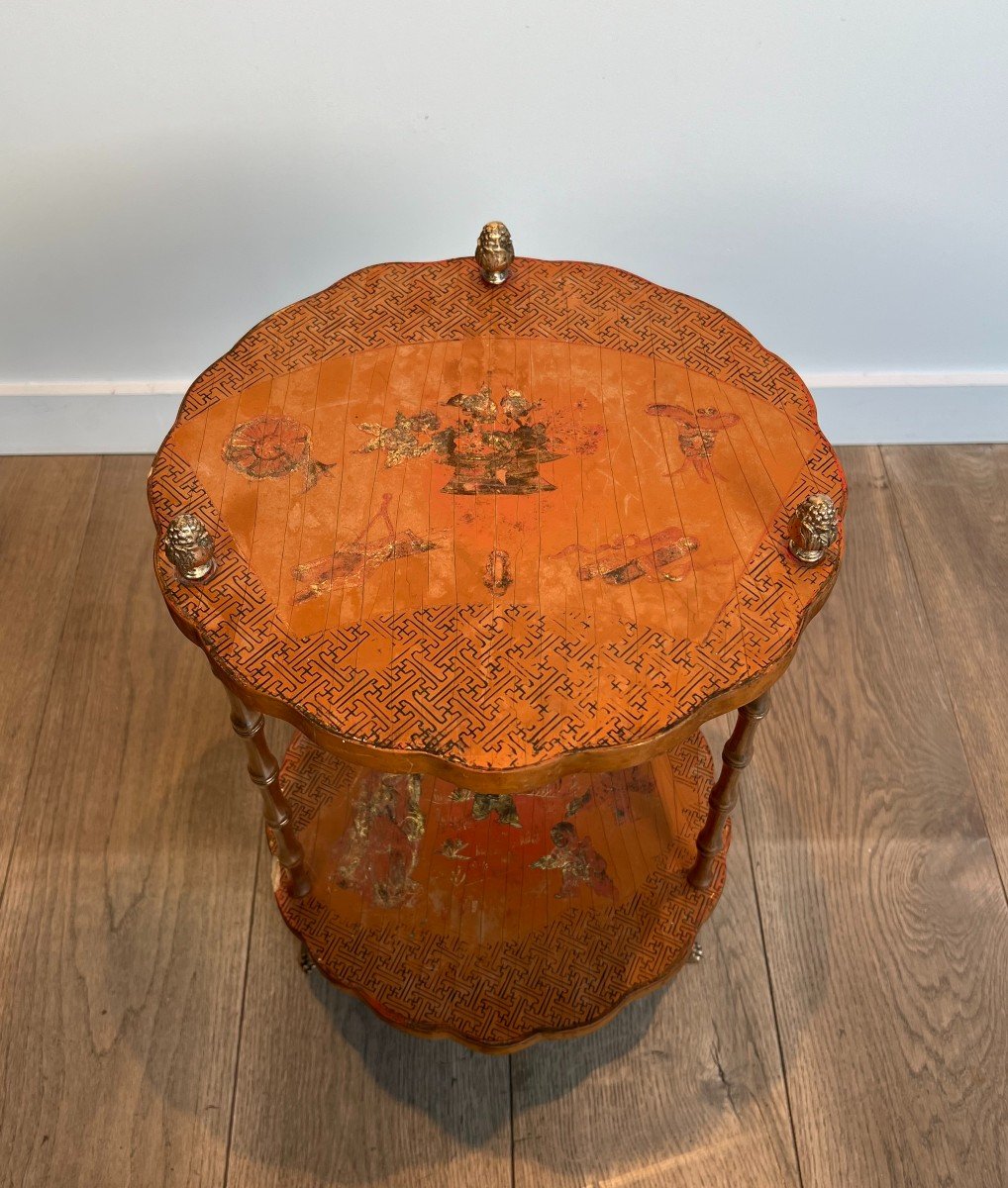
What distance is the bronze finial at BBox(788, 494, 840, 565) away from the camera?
129cm

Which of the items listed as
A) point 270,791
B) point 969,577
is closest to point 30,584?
point 270,791

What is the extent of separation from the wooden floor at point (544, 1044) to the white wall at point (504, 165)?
1.62 feet

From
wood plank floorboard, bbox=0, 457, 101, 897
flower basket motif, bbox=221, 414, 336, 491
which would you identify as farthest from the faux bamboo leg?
wood plank floorboard, bbox=0, 457, 101, 897

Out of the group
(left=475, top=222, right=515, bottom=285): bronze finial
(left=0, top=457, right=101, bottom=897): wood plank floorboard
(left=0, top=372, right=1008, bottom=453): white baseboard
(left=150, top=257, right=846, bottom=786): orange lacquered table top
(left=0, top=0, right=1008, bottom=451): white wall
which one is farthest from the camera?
(left=0, top=372, right=1008, bottom=453): white baseboard

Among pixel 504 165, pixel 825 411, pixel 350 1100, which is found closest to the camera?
pixel 350 1100

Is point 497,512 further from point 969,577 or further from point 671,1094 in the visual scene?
point 969,577

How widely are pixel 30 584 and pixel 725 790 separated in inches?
55.5

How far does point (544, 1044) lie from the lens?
173 centimetres

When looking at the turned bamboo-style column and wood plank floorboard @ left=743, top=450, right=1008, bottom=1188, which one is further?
wood plank floorboard @ left=743, top=450, right=1008, bottom=1188

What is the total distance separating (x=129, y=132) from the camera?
1912 mm

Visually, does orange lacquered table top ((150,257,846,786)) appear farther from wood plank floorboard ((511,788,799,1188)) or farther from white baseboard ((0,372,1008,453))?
white baseboard ((0,372,1008,453))

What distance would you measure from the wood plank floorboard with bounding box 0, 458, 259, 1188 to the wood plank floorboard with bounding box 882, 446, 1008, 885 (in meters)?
1.26

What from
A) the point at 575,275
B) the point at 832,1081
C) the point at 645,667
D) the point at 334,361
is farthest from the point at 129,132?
the point at 832,1081

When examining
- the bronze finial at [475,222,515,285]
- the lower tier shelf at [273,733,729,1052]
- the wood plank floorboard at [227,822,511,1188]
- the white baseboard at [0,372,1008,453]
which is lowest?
the wood plank floorboard at [227,822,511,1188]
